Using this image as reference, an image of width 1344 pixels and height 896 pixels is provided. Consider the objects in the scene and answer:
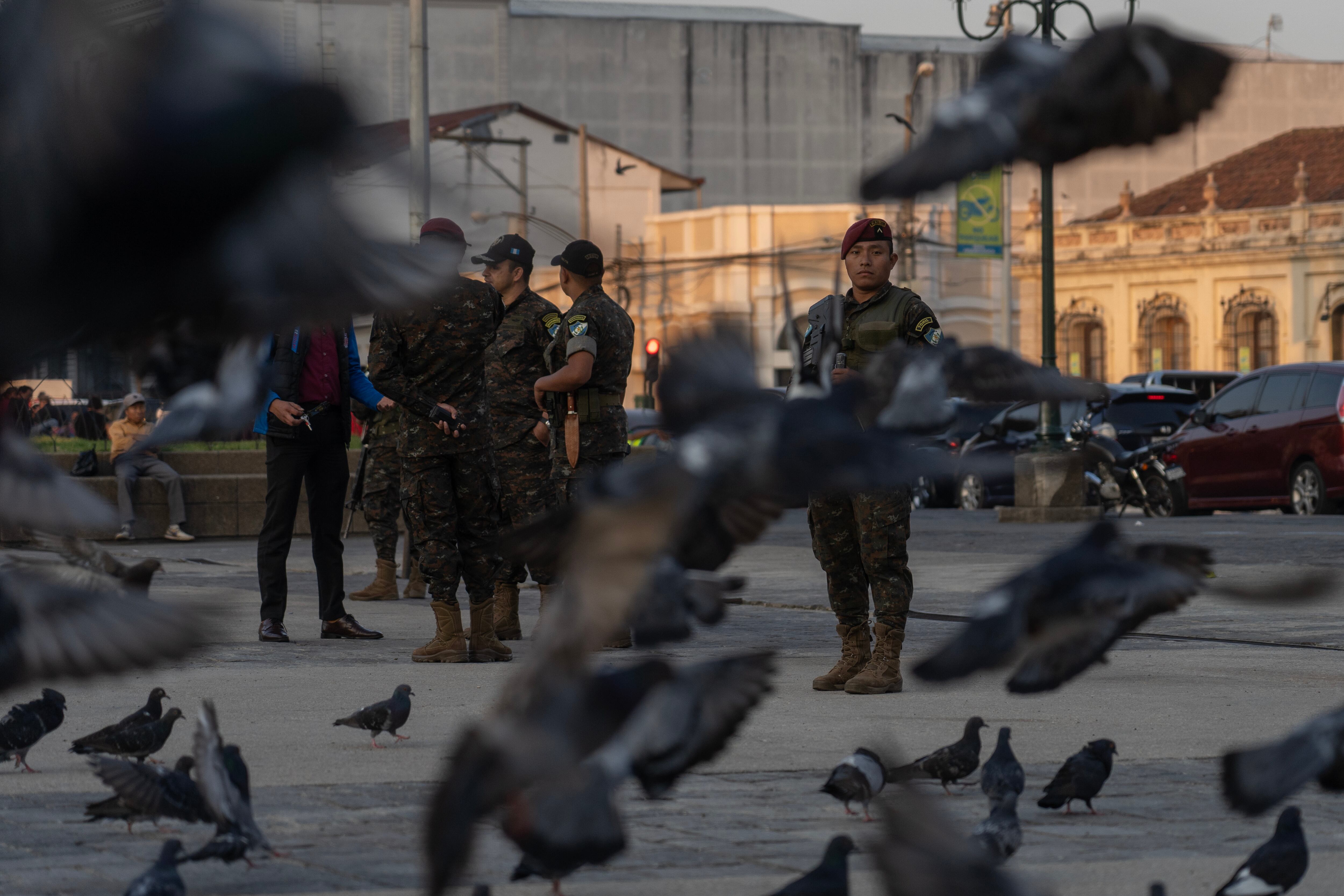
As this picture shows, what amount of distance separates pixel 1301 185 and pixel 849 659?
5451cm

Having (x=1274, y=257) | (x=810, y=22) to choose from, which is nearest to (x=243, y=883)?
(x=1274, y=257)

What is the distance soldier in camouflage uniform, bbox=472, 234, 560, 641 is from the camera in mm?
9836

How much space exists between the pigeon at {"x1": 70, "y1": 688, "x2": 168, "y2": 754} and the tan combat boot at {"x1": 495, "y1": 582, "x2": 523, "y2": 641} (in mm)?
3816

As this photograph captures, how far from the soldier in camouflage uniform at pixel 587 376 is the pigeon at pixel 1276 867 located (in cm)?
539

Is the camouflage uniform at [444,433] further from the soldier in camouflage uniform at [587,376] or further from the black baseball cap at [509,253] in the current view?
A: the black baseball cap at [509,253]

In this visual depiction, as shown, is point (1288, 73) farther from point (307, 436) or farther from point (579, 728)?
point (579, 728)

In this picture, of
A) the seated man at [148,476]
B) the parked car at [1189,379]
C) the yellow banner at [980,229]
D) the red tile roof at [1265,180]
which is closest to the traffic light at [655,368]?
the seated man at [148,476]

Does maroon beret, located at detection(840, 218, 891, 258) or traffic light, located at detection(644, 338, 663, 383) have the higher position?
maroon beret, located at detection(840, 218, 891, 258)

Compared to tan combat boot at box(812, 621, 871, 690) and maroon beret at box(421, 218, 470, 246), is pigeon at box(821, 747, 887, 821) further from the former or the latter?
tan combat boot at box(812, 621, 871, 690)

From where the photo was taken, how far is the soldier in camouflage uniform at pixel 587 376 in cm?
930

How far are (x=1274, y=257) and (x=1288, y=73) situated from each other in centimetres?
2868

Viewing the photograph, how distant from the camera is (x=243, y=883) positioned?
4449mm

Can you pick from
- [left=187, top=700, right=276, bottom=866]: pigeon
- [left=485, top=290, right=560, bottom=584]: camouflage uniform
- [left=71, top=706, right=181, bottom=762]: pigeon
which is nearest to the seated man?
[left=485, top=290, right=560, bottom=584]: camouflage uniform

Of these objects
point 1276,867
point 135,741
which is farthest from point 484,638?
point 1276,867
